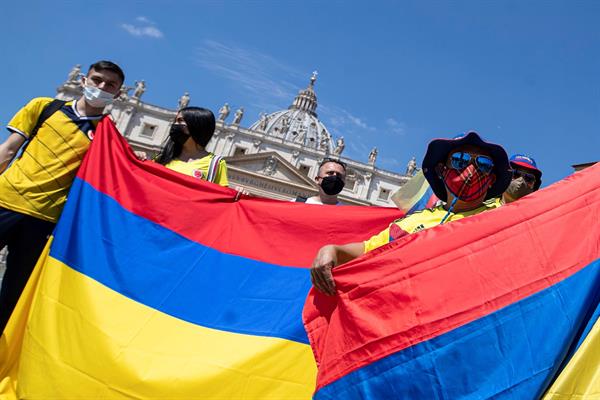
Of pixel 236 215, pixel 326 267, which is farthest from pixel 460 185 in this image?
pixel 236 215

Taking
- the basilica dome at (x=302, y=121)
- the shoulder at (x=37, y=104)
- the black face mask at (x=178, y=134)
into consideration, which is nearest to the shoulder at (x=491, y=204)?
the black face mask at (x=178, y=134)

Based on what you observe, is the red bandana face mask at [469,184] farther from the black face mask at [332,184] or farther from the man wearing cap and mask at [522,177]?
the black face mask at [332,184]

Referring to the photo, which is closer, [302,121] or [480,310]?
Result: [480,310]

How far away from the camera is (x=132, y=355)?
240 cm

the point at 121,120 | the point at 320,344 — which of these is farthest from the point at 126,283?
the point at 121,120

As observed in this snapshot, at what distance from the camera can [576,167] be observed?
587cm

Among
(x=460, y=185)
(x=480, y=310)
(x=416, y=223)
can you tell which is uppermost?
(x=460, y=185)

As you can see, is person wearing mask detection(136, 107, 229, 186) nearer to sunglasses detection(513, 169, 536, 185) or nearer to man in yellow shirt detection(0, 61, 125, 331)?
man in yellow shirt detection(0, 61, 125, 331)

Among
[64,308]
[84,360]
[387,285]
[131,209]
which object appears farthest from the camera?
[131,209]

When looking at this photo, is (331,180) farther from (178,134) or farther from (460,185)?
(460,185)

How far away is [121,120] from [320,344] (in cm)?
4467

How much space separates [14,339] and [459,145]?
8.57 feet

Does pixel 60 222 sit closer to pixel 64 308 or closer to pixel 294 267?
pixel 64 308

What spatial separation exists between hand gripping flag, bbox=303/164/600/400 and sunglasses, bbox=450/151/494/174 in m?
0.28
